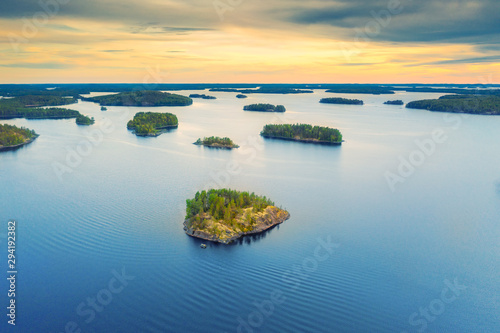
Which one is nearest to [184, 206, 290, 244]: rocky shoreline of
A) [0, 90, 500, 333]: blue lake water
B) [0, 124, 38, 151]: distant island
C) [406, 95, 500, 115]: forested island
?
[0, 90, 500, 333]: blue lake water

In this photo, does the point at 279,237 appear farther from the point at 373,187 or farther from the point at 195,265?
the point at 373,187

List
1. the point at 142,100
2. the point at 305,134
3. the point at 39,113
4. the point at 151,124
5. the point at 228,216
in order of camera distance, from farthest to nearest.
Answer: the point at 142,100
the point at 39,113
the point at 151,124
the point at 305,134
the point at 228,216

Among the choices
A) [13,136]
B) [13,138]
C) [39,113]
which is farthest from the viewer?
[39,113]

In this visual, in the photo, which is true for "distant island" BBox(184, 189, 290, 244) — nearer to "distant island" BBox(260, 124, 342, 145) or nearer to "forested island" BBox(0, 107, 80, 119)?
"distant island" BBox(260, 124, 342, 145)

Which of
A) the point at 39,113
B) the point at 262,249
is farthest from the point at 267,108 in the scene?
the point at 262,249

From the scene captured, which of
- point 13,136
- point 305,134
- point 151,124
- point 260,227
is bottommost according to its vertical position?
point 260,227

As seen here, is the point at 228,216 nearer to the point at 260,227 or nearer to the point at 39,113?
the point at 260,227
